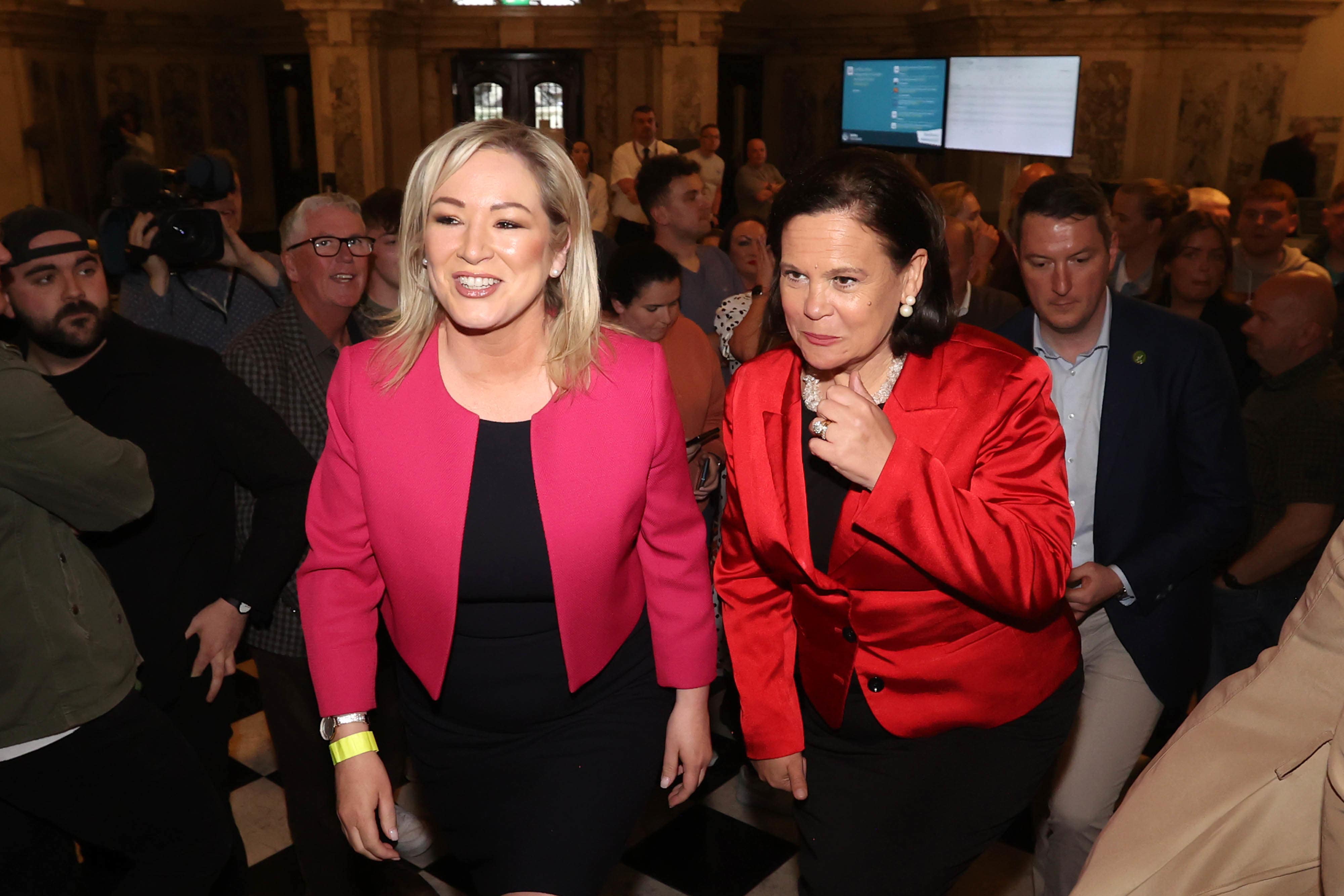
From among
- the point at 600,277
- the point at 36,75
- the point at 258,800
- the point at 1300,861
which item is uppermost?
the point at 36,75

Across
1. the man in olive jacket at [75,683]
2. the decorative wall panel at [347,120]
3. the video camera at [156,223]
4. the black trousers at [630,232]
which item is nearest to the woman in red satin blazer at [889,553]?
the man in olive jacket at [75,683]

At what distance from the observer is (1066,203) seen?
2715 mm

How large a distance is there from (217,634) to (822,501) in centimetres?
154

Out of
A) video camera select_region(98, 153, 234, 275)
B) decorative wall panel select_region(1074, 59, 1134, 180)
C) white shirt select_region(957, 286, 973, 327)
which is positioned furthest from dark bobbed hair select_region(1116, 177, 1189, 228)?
decorative wall panel select_region(1074, 59, 1134, 180)

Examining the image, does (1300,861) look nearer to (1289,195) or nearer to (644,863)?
(644,863)

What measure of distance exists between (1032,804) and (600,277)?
235 cm

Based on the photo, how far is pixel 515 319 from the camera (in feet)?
6.89

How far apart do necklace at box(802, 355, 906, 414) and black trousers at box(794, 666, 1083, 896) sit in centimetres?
54

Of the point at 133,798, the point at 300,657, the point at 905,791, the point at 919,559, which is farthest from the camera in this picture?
the point at 300,657

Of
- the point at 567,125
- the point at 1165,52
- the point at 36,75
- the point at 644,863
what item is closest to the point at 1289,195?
the point at 644,863

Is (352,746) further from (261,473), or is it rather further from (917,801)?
(917,801)

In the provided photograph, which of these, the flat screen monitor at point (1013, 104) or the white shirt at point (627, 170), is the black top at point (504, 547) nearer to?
→ the white shirt at point (627, 170)

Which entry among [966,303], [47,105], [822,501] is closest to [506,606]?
[822,501]

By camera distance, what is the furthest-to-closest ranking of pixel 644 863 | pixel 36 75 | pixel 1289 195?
pixel 36 75
pixel 1289 195
pixel 644 863
